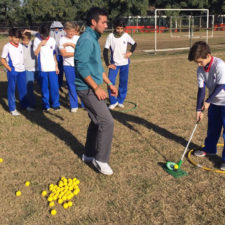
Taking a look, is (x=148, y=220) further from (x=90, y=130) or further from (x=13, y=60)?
(x=13, y=60)

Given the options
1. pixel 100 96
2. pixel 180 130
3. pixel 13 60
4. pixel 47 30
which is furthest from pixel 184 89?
pixel 100 96

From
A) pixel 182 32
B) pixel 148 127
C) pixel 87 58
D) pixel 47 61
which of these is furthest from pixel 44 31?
pixel 182 32

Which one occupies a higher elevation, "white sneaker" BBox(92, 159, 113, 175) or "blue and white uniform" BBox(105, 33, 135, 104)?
"blue and white uniform" BBox(105, 33, 135, 104)

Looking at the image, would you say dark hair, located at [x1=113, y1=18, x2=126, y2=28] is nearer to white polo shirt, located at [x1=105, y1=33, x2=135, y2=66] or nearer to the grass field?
white polo shirt, located at [x1=105, y1=33, x2=135, y2=66]

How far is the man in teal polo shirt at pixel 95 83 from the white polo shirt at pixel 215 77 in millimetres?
1333

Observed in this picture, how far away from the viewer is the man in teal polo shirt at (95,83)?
3828 millimetres

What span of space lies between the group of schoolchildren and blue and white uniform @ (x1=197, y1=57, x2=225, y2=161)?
10.8 ft

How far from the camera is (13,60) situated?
6.98 meters

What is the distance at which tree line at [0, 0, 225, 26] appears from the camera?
46.8 m

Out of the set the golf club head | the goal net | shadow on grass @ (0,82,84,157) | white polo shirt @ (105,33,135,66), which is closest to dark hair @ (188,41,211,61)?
the golf club head

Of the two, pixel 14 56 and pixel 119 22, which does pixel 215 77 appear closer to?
pixel 119 22

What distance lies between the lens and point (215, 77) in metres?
4.09

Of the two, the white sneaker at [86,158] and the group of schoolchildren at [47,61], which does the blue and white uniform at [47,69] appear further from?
the white sneaker at [86,158]

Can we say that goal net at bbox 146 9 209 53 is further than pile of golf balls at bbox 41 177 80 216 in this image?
Yes
